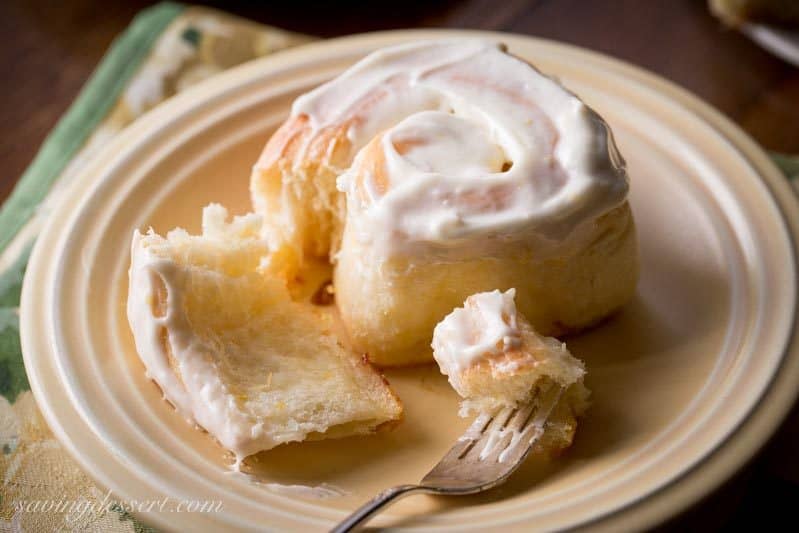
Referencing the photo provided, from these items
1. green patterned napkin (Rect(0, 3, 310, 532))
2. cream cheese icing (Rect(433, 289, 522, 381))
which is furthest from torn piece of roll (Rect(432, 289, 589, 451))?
green patterned napkin (Rect(0, 3, 310, 532))

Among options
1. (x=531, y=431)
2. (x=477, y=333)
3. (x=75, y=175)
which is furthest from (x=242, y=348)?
(x=75, y=175)

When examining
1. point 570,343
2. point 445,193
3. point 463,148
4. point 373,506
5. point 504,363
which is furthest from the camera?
point 570,343

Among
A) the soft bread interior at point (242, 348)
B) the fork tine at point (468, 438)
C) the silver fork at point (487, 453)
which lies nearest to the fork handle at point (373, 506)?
→ the silver fork at point (487, 453)

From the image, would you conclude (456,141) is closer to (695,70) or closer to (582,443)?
(582,443)

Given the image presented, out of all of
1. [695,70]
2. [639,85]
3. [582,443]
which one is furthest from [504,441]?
[695,70]

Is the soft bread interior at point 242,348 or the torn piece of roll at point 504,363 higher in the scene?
the torn piece of roll at point 504,363

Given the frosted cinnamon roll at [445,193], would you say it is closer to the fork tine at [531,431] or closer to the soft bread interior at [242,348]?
the soft bread interior at [242,348]

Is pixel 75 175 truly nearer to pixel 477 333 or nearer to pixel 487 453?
pixel 477 333
